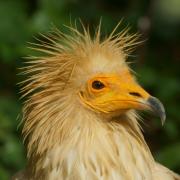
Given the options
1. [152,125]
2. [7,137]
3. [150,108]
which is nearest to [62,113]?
[150,108]

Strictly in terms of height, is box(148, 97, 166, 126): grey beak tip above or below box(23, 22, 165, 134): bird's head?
below

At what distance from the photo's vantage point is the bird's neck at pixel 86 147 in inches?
222

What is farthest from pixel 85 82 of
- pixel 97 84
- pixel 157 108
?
pixel 157 108

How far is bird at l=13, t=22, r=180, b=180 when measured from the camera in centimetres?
565

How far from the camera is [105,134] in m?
5.72

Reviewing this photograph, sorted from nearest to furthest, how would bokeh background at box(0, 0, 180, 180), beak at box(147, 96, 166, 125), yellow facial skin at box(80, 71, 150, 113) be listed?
beak at box(147, 96, 166, 125)
yellow facial skin at box(80, 71, 150, 113)
bokeh background at box(0, 0, 180, 180)

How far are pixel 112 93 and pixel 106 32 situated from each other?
2.24 meters

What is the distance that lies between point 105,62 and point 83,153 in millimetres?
608

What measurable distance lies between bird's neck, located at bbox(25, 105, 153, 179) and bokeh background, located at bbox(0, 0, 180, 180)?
1.63 metres

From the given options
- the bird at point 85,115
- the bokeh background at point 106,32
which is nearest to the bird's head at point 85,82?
the bird at point 85,115

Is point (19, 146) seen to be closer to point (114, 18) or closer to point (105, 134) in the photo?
point (114, 18)

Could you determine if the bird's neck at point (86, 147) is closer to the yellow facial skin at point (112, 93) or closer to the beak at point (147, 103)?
the yellow facial skin at point (112, 93)

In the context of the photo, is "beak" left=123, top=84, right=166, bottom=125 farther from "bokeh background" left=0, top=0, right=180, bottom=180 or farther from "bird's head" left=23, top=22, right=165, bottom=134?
"bokeh background" left=0, top=0, right=180, bottom=180

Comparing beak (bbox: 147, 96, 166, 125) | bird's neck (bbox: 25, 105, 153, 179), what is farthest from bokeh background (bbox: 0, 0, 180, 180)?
beak (bbox: 147, 96, 166, 125)
